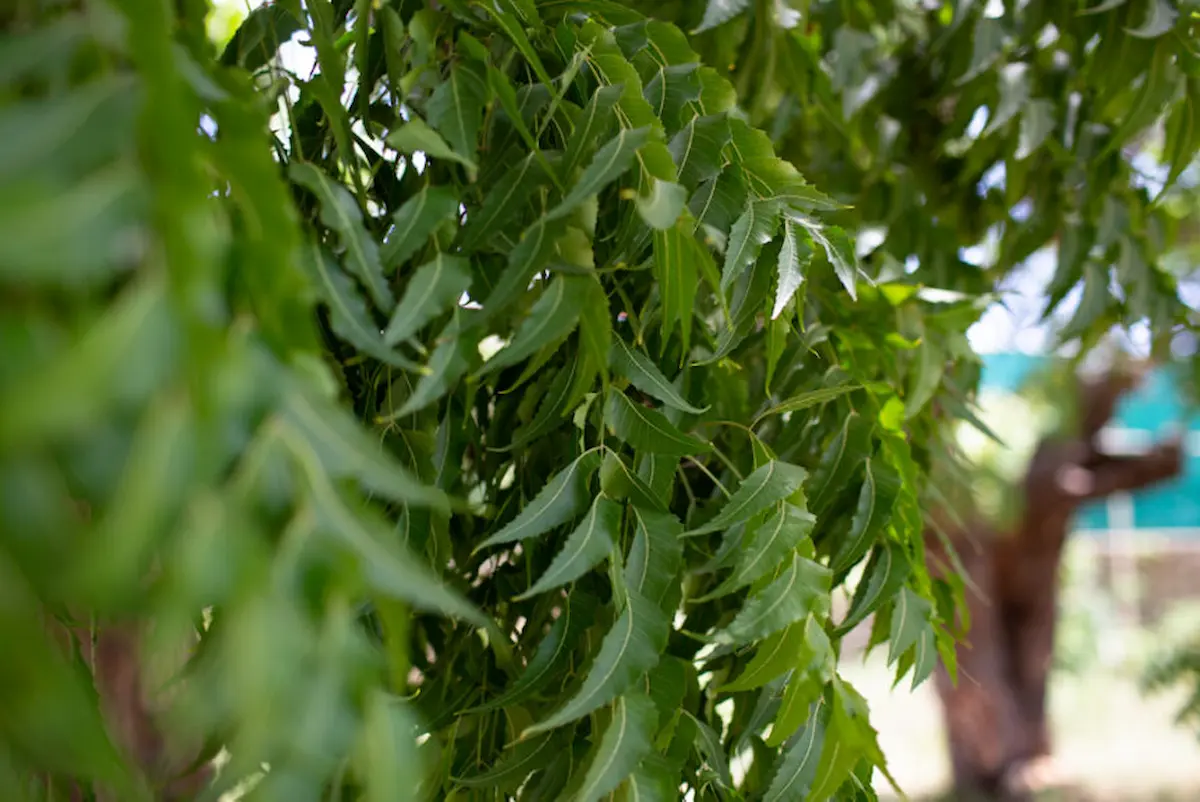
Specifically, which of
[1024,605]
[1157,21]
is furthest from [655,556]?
[1024,605]

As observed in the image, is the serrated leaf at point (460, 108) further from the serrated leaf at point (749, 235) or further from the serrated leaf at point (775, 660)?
the serrated leaf at point (775, 660)

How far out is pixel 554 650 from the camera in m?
0.49

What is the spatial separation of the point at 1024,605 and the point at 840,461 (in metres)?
2.62

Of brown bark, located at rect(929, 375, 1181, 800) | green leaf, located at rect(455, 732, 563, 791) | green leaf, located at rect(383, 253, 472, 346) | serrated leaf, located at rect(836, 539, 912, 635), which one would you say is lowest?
brown bark, located at rect(929, 375, 1181, 800)

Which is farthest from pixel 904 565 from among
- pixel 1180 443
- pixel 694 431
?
pixel 1180 443

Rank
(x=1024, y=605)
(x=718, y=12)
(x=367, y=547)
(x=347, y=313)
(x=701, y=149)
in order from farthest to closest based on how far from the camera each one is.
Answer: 1. (x=1024, y=605)
2. (x=718, y=12)
3. (x=701, y=149)
4. (x=347, y=313)
5. (x=367, y=547)

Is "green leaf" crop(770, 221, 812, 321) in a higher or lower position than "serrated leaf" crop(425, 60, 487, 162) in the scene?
lower

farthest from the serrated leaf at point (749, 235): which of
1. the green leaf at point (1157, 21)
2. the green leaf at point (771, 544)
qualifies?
the green leaf at point (1157, 21)

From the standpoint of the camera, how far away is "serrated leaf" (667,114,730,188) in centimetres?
49

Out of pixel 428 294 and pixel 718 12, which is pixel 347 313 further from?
pixel 718 12

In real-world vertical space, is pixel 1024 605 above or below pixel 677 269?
below

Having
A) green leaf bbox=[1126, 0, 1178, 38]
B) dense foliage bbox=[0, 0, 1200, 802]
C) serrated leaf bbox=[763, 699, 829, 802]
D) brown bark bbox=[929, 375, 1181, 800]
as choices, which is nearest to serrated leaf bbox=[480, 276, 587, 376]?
dense foliage bbox=[0, 0, 1200, 802]

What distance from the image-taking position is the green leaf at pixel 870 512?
54 centimetres

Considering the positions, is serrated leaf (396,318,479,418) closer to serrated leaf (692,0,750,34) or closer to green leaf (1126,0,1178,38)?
serrated leaf (692,0,750,34)
